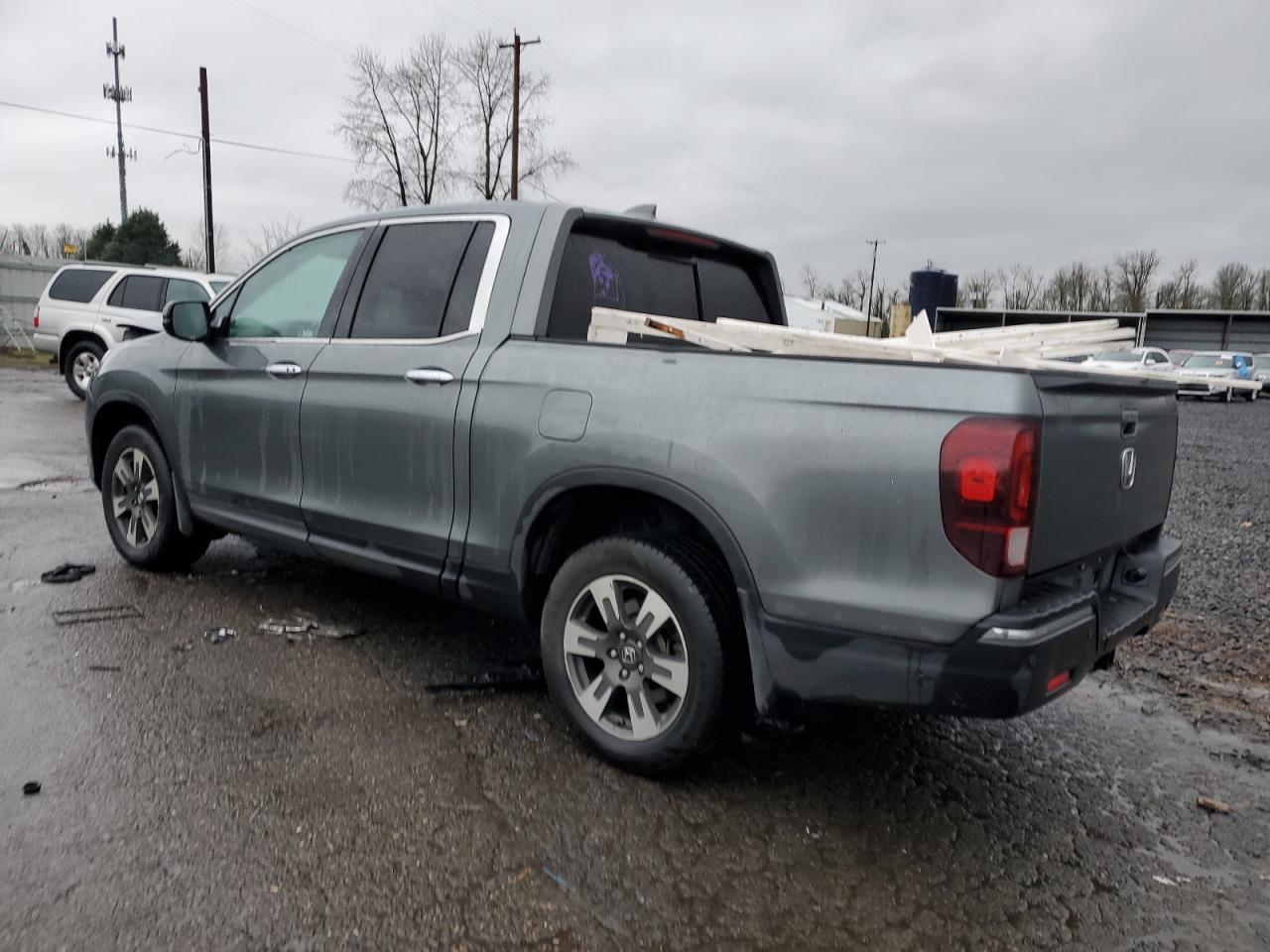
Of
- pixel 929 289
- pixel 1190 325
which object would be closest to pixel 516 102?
pixel 929 289

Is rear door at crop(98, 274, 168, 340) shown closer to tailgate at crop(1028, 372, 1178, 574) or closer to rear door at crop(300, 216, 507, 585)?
rear door at crop(300, 216, 507, 585)

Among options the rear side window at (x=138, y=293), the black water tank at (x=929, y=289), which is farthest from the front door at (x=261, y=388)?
the rear side window at (x=138, y=293)

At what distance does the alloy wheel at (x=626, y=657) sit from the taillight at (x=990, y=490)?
0.92 meters

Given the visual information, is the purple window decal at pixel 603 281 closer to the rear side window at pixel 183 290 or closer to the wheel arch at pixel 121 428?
the wheel arch at pixel 121 428

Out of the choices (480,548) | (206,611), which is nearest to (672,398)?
(480,548)

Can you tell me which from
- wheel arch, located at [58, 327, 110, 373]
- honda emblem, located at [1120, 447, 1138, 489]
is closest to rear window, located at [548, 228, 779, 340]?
honda emblem, located at [1120, 447, 1138, 489]

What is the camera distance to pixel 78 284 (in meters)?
14.7

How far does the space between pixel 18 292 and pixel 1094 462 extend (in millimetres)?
33415

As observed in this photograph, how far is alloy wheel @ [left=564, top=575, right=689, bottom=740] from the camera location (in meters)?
2.93

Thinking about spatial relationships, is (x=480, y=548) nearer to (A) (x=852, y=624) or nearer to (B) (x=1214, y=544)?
(A) (x=852, y=624)

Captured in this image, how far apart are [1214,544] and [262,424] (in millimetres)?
6359

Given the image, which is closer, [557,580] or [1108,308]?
[557,580]

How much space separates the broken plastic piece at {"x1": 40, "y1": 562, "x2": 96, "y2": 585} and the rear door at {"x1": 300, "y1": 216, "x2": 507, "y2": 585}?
6.15 feet

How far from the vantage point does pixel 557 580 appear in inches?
125
